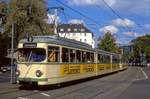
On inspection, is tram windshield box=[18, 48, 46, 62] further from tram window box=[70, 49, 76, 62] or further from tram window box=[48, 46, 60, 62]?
tram window box=[70, 49, 76, 62]

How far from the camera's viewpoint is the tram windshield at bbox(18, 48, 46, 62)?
22.5 metres

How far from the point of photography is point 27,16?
2400 inches

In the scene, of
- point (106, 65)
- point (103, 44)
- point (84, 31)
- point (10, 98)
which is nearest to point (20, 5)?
point (106, 65)

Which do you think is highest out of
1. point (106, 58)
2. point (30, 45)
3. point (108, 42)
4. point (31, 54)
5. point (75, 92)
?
point (108, 42)

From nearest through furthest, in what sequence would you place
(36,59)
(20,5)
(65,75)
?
(36,59) → (65,75) → (20,5)

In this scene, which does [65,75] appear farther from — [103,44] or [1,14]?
[103,44]

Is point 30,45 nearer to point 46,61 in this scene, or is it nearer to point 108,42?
point 46,61

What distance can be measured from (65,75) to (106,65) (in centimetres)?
1831

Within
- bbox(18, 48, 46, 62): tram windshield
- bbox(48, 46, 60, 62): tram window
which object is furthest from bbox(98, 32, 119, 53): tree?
bbox(18, 48, 46, 62): tram windshield

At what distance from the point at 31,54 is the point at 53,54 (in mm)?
1213

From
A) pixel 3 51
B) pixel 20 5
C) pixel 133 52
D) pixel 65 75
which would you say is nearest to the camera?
pixel 65 75

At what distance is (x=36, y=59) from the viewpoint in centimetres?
2247

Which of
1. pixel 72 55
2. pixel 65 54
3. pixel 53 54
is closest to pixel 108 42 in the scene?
pixel 72 55

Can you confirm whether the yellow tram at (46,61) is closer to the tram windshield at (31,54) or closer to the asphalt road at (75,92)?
the tram windshield at (31,54)
